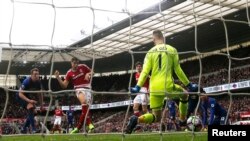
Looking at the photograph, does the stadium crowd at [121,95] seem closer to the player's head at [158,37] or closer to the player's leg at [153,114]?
the player's leg at [153,114]

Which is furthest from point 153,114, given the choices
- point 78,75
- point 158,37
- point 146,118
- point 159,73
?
point 78,75

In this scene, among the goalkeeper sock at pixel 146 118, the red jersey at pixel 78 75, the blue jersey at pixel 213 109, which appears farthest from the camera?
the blue jersey at pixel 213 109

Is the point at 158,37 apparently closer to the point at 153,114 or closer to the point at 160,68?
the point at 160,68

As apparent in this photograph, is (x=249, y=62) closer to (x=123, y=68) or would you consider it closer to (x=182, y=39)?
(x=182, y=39)

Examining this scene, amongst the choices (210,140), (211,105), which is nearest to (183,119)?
(211,105)

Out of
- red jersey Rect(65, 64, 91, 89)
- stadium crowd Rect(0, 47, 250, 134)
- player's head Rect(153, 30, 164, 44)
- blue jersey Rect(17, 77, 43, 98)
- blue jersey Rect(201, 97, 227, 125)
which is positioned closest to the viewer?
player's head Rect(153, 30, 164, 44)

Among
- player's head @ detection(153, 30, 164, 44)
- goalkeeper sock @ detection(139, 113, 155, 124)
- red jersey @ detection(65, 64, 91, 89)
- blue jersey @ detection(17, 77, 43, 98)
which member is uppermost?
player's head @ detection(153, 30, 164, 44)

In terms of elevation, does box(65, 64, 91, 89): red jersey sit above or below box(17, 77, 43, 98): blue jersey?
above

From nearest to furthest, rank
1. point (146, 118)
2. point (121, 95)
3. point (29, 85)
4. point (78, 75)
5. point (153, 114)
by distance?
point (146, 118)
point (153, 114)
point (78, 75)
point (29, 85)
point (121, 95)

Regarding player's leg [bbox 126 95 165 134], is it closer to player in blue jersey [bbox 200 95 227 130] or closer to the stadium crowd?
player in blue jersey [bbox 200 95 227 130]

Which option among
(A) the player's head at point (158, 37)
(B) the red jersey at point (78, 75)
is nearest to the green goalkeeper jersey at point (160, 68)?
(A) the player's head at point (158, 37)

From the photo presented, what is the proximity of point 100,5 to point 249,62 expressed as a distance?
20646 millimetres

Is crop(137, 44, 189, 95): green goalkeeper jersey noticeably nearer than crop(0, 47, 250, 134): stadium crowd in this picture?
Yes

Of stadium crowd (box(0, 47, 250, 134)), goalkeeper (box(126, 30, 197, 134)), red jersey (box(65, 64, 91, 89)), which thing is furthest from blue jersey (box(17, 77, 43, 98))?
stadium crowd (box(0, 47, 250, 134))
